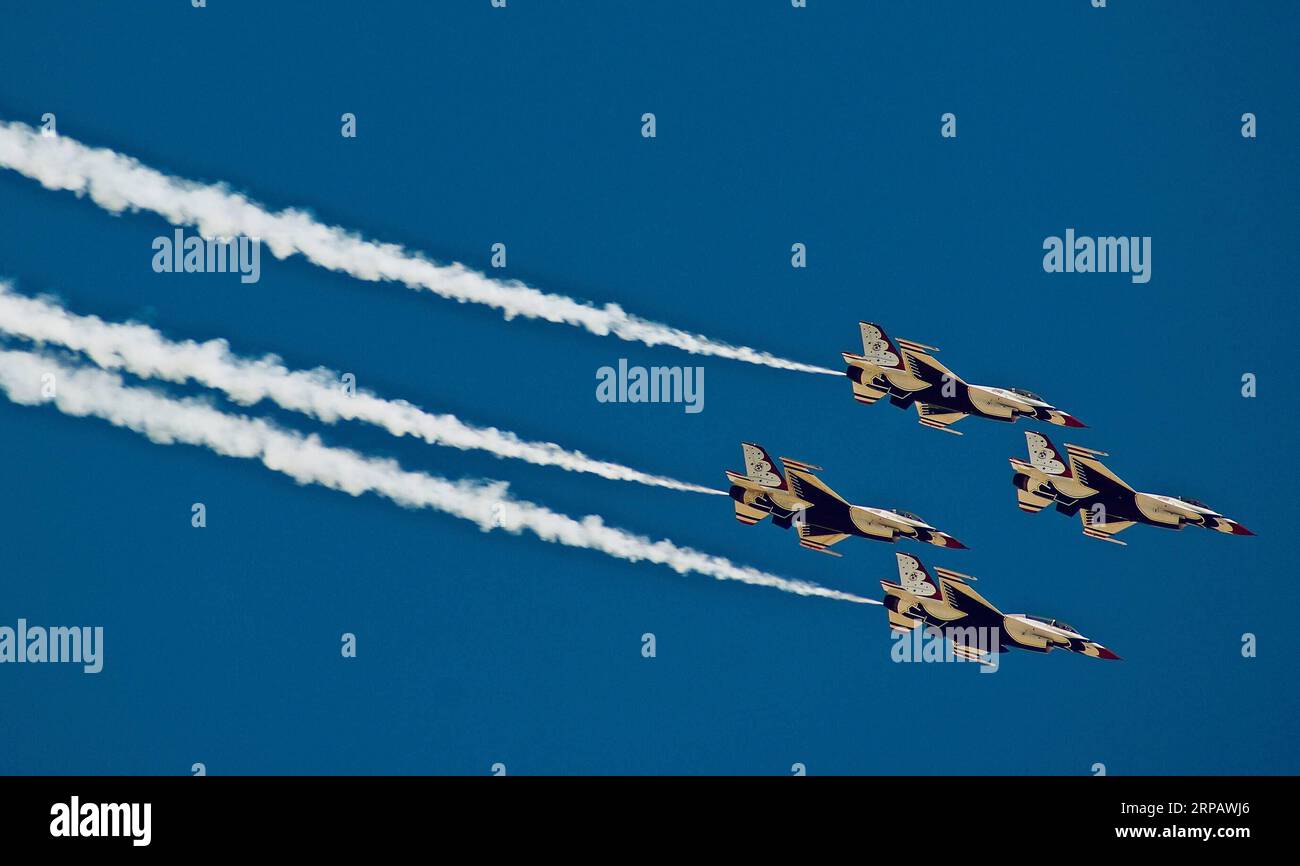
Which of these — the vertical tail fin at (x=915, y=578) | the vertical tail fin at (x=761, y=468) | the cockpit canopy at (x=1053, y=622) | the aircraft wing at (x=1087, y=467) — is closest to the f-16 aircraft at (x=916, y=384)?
the aircraft wing at (x=1087, y=467)

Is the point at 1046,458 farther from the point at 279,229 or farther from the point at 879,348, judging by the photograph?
the point at 279,229

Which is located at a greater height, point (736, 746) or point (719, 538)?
point (719, 538)

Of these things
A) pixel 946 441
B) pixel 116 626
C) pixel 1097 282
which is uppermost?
pixel 1097 282

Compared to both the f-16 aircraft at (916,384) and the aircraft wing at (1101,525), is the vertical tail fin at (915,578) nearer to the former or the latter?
the f-16 aircraft at (916,384)

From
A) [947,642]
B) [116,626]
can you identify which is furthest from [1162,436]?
[116,626]

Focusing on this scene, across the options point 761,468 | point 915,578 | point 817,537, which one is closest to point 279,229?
point 761,468

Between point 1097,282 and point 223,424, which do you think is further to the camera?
point 1097,282

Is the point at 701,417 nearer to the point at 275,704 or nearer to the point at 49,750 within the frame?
the point at 275,704
